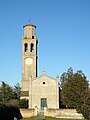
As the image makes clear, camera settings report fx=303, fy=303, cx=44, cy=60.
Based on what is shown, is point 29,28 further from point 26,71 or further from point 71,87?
point 71,87

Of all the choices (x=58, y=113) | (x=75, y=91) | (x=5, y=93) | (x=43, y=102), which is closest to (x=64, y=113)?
(x=58, y=113)

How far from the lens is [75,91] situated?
54.3 metres

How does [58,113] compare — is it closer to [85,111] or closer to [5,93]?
[85,111]

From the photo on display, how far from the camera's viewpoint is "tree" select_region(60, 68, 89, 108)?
53625 mm

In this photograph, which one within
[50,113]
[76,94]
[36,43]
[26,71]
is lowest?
[50,113]

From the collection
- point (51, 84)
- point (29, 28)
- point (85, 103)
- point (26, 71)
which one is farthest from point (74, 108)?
point (29, 28)

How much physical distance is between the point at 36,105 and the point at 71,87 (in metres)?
9.12

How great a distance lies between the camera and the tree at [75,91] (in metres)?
53.6

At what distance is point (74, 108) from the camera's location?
Answer: 5422 cm

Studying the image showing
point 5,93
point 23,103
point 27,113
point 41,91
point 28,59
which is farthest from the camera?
point 5,93

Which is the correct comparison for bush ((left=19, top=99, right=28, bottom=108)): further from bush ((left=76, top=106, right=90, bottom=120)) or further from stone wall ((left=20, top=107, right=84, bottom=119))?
bush ((left=76, top=106, right=90, bottom=120))

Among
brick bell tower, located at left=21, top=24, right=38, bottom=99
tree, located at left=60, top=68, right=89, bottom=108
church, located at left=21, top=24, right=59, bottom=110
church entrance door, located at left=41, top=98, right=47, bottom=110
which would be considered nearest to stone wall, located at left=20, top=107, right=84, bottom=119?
tree, located at left=60, top=68, right=89, bottom=108

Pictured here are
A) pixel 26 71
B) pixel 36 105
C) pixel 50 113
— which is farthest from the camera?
pixel 26 71

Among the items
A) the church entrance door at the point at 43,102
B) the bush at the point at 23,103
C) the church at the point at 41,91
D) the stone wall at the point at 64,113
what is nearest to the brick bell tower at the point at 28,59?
the church at the point at 41,91
